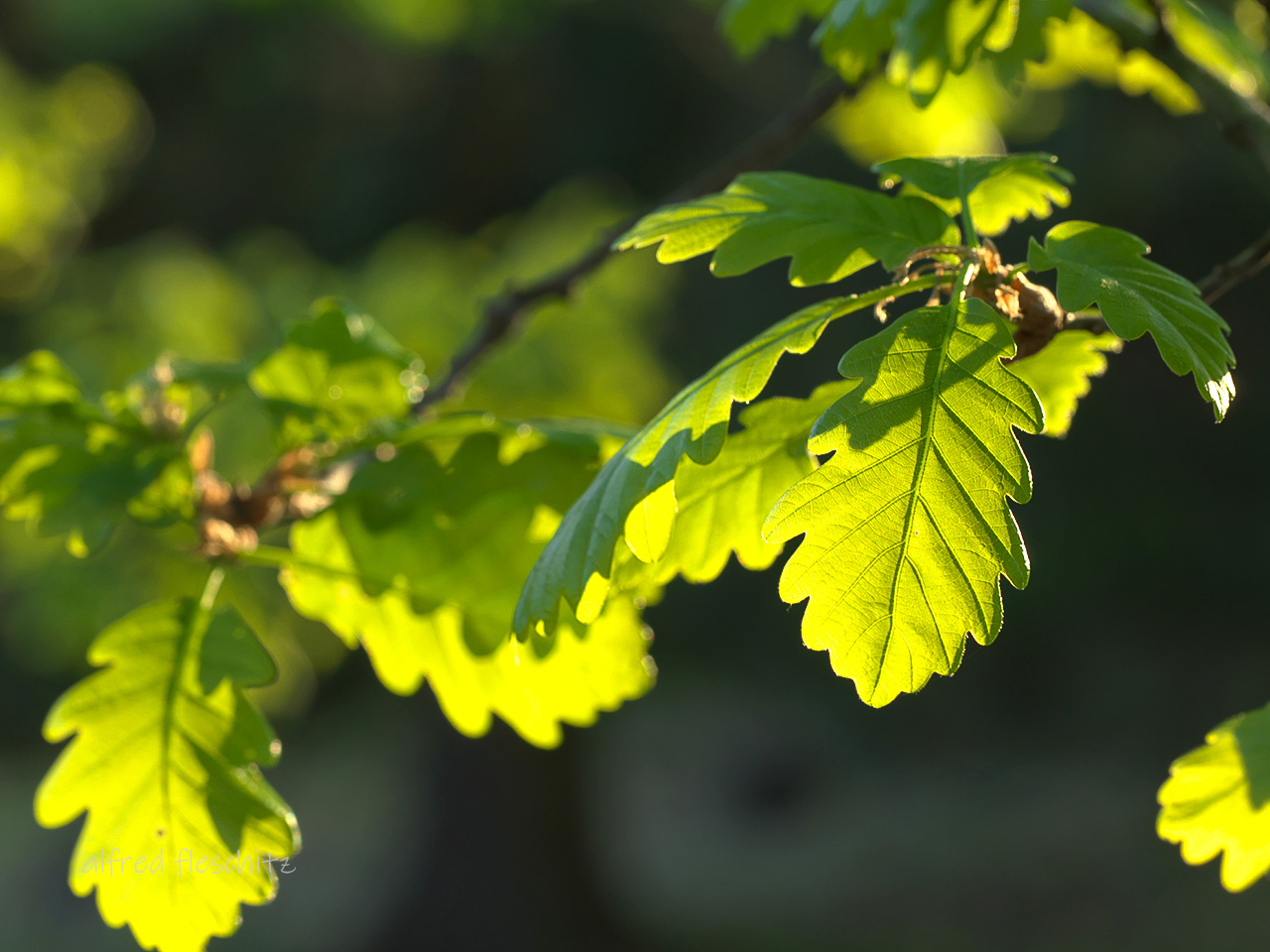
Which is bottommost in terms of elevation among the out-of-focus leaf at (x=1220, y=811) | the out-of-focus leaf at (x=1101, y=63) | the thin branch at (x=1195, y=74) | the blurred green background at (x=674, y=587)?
the blurred green background at (x=674, y=587)

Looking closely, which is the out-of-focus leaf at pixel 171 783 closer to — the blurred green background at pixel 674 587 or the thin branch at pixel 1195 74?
the thin branch at pixel 1195 74

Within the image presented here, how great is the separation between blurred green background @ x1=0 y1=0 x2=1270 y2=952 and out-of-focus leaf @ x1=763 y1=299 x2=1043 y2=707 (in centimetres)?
169

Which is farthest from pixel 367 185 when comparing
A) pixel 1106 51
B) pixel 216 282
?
pixel 1106 51

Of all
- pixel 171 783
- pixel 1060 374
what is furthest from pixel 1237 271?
pixel 171 783

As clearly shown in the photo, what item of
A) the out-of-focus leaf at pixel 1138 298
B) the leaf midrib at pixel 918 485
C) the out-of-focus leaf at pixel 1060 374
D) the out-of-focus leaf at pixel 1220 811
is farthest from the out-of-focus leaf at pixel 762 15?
the out-of-focus leaf at pixel 1220 811

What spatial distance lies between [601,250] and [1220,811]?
1.02m

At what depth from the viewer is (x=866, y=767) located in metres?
8.76

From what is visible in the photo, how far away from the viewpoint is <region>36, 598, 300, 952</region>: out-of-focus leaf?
1083 mm

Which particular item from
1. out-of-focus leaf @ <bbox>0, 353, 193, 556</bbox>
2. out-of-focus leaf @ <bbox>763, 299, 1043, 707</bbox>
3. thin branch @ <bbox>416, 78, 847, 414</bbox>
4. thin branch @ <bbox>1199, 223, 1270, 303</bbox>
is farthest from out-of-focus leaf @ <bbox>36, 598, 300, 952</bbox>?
thin branch @ <bbox>1199, 223, 1270, 303</bbox>

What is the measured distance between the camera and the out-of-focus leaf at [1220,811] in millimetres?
1029

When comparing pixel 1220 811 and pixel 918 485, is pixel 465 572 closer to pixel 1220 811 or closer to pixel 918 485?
pixel 918 485

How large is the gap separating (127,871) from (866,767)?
27.4 ft

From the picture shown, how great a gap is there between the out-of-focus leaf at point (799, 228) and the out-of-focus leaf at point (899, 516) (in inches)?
6.4

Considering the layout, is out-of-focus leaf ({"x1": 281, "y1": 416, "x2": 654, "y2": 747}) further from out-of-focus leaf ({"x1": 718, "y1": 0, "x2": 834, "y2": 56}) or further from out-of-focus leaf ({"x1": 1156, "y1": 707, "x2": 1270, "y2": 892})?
out-of-focus leaf ({"x1": 718, "y1": 0, "x2": 834, "y2": 56})
